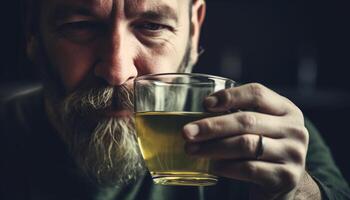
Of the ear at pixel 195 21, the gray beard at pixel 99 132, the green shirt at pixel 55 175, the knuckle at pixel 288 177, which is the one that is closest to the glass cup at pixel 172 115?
the knuckle at pixel 288 177

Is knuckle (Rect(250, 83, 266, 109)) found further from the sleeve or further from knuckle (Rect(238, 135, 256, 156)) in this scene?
the sleeve

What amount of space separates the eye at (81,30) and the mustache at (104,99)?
16 cm

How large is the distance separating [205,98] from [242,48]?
2.77m

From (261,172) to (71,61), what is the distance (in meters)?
0.69

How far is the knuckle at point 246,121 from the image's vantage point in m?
0.97

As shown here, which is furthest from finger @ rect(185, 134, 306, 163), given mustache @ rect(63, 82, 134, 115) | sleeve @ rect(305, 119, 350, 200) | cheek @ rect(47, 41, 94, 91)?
cheek @ rect(47, 41, 94, 91)

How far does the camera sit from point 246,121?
38.4 inches

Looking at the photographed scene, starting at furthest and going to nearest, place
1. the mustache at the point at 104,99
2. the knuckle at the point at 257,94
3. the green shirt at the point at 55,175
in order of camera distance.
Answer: the green shirt at the point at 55,175, the mustache at the point at 104,99, the knuckle at the point at 257,94

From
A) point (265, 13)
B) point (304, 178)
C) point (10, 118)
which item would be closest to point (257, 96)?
point (304, 178)

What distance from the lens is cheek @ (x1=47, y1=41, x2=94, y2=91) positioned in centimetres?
139

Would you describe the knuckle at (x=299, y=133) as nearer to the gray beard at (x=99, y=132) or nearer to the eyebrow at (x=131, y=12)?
the gray beard at (x=99, y=132)

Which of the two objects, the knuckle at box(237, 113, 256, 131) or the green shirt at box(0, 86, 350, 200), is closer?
the knuckle at box(237, 113, 256, 131)

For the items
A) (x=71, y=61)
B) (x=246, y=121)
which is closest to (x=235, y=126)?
(x=246, y=121)

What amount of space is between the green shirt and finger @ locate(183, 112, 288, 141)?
19.4 inches
